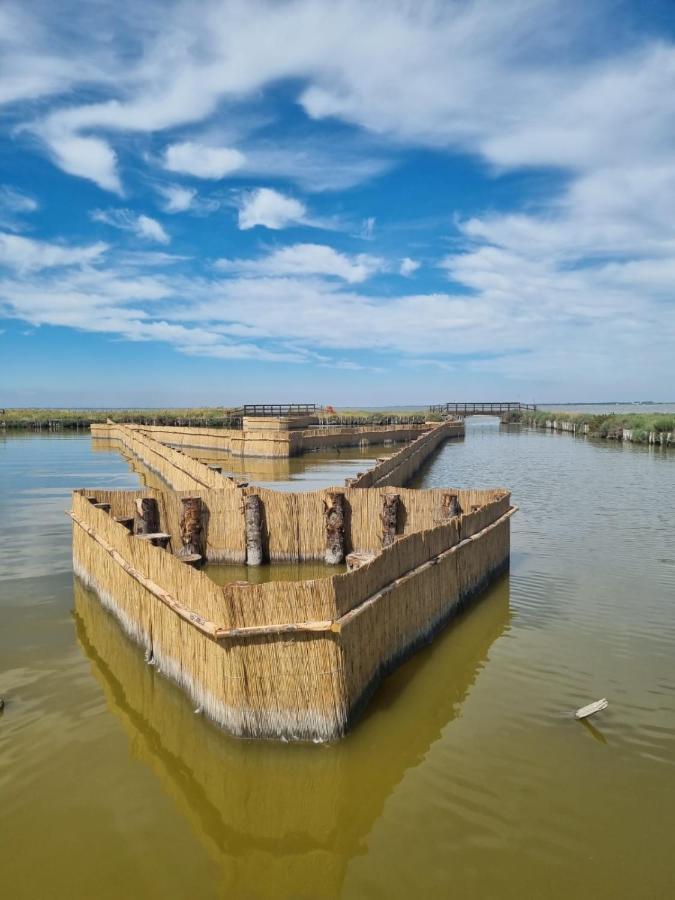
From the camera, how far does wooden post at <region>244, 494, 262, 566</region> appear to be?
14.7 m

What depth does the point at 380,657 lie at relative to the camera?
8656 mm

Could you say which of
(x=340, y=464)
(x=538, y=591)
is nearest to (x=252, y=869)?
(x=538, y=591)

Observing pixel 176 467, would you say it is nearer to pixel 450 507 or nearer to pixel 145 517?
pixel 145 517

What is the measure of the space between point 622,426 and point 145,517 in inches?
2341

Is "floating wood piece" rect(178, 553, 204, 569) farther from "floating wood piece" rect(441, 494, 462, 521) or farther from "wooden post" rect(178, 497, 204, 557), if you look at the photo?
"floating wood piece" rect(441, 494, 462, 521)

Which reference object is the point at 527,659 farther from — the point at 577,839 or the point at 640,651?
the point at 577,839

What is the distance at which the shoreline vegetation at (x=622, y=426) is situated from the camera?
185 feet

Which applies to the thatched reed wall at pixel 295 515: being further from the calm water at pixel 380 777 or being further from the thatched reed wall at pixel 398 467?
the calm water at pixel 380 777

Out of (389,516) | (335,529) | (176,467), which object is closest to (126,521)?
(335,529)

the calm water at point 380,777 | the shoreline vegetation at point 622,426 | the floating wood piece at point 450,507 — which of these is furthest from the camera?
the shoreline vegetation at point 622,426

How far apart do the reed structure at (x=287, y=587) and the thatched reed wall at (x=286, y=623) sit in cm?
2

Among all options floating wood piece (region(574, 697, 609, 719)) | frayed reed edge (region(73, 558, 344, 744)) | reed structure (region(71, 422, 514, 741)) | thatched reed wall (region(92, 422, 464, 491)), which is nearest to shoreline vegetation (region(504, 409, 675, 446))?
thatched reed wall (region(92, 422, 464, 491))

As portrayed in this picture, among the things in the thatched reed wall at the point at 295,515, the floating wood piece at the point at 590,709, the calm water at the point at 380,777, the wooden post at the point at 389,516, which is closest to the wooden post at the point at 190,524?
the thatched reed wall at the point at 295,515

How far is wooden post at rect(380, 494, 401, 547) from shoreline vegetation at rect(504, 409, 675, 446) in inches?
1875
